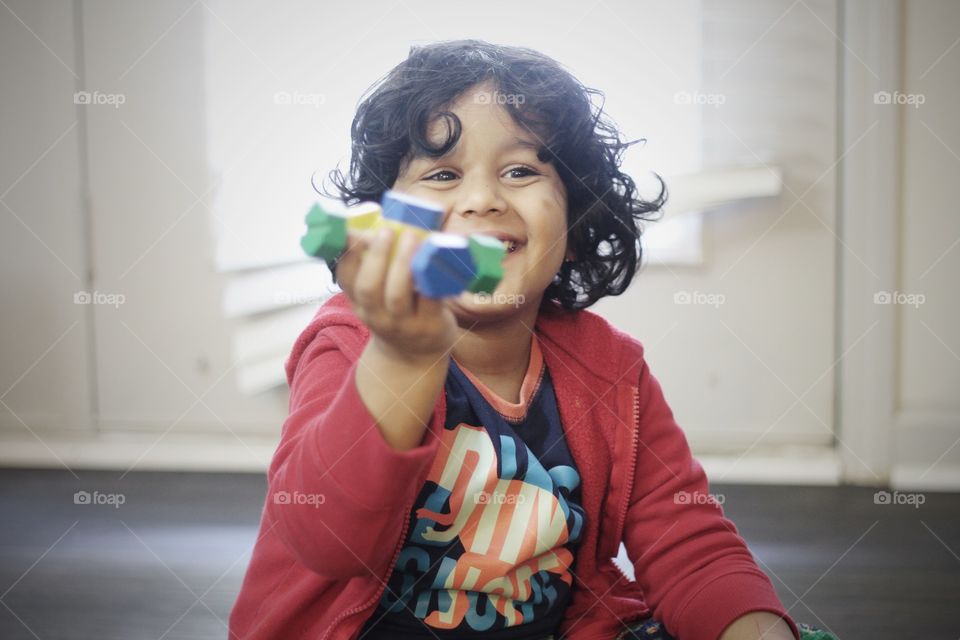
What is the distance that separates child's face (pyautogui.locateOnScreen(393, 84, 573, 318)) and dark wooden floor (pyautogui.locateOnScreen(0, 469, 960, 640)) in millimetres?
561

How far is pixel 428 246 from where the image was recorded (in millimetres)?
447

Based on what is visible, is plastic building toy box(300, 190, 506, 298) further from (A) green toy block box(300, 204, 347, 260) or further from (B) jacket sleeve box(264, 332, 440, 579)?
(B) jacket sleeve box(264, 332, 440, 579)

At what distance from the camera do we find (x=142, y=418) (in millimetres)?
1772

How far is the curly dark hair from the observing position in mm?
832

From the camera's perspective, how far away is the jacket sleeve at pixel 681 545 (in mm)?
760

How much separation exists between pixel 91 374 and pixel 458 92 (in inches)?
48.3

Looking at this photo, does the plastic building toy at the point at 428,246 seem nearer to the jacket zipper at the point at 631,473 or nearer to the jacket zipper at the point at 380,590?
the jacket zipper at the point at 380,590

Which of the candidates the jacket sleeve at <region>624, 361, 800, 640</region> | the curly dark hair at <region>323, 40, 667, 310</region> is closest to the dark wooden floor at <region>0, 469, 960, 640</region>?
the jacket sleeve at <region>624, 361, 800, 640</region>

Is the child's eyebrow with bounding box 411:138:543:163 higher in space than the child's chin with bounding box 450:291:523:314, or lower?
higher

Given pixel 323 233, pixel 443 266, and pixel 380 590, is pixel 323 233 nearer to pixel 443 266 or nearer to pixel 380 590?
pixel 443 266

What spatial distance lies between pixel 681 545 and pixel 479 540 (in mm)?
185

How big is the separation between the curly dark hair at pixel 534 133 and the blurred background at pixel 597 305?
2.13ft

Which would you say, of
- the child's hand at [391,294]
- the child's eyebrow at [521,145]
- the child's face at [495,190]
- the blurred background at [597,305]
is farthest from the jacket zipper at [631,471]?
the blurred background at [597,305]

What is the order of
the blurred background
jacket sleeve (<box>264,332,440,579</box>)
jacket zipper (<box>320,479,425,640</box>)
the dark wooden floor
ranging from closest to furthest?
jacket sleeve (<box>264,332,440,579</box>), jacket zipper (<box>320,479,425,640</box>), the dark wooden floor, the blurred background
